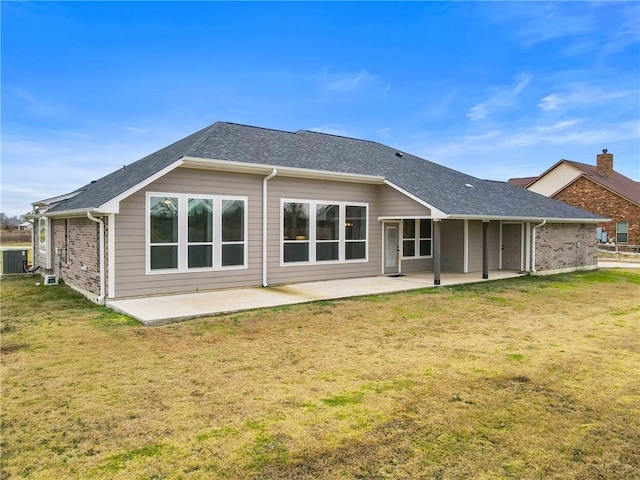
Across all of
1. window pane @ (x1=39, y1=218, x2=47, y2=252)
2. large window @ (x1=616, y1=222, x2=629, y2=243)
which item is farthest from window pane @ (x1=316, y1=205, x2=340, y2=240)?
large window @ (x1=616, y1=222, x2=629, y2=243)

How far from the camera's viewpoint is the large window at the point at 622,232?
30009 millimetres

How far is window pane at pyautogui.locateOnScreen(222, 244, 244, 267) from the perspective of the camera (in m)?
11.6

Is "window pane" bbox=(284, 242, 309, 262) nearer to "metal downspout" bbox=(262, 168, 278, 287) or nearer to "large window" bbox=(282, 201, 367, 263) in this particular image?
"large window" bbox=(282, 201, 367, 263)

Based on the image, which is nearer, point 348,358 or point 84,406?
point 84,406

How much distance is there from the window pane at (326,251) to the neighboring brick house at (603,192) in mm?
26203

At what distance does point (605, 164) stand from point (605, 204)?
149 inches

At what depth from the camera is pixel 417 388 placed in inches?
195

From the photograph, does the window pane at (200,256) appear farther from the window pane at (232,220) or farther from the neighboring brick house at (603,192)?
the neighboring brick house at (603,192)

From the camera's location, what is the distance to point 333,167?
1373 centimetres

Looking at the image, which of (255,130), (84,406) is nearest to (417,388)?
(84,406)

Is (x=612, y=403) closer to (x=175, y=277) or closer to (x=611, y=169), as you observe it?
(x=175, y=277)

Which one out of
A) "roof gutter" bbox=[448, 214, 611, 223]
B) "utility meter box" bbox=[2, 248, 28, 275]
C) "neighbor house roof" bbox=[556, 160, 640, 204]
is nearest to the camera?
"roof gutter" bbox=[448, 214, 611, 223]

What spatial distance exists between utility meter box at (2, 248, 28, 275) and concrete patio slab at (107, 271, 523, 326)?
32.3 feet

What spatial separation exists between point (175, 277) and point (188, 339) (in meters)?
4.09
